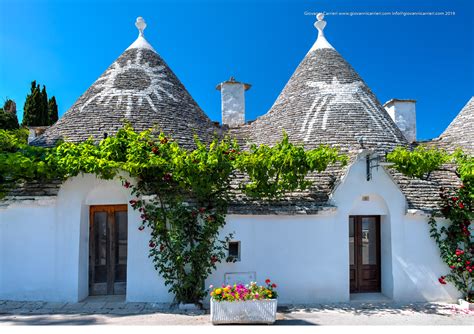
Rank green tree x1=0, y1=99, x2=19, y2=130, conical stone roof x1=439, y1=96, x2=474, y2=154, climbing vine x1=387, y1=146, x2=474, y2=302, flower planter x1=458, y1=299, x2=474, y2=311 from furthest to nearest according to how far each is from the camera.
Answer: green tree x1=0, y1=99, x2=19, y2=130 → conical stone roof x1=439, y1=96, x2=474, y2=154 → climbing vine x1=387, y1=146, x2=474, y2=302 → flower planter x1=458, y1=299, x2=474, y2=311

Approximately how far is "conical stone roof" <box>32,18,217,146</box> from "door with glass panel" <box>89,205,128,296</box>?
6.87ft

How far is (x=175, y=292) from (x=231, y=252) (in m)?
1.62

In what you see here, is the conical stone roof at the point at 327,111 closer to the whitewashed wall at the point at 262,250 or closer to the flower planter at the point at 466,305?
the whitewashed wall at the point at 262,250

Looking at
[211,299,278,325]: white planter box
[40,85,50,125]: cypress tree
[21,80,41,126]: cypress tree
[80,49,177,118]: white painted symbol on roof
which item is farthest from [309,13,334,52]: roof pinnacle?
[21,80,41,126]: cypress tree

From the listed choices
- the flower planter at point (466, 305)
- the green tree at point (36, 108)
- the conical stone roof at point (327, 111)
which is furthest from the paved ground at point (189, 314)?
the green tree at point (36, 108)

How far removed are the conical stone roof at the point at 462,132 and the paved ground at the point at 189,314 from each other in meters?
5.49

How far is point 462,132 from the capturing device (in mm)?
12188

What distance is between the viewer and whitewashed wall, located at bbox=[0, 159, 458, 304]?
8.67 m

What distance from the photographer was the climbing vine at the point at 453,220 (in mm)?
8750

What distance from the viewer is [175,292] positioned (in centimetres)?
835

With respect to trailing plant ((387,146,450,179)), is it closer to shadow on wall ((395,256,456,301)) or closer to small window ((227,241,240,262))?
shadow on wall ((395,256,456,301))
